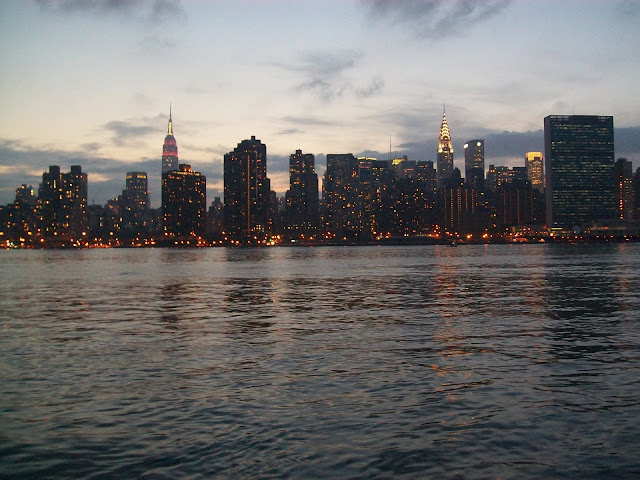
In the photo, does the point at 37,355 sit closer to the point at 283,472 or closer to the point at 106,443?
the point at 106,443

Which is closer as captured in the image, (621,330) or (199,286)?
(621,330)

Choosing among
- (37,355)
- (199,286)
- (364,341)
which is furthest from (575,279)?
(37,355)

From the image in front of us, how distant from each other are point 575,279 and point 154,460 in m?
73.0

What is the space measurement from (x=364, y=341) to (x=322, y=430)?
48.0 feet

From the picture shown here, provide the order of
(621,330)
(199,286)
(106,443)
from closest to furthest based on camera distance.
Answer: (106,443) < (621,330) < (199,286)

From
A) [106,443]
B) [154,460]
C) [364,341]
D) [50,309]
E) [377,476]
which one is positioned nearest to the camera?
[377,476]

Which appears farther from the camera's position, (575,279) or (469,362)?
(575,279)

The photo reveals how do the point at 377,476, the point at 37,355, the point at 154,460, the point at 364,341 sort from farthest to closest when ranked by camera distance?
the point at 364,341 < the point at 37,355 < the point at 154,460 < the point at 377,476

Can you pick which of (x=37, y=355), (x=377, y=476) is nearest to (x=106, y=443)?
(x=377, y=476)

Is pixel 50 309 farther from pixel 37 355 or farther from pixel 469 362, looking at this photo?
pixel 469 362

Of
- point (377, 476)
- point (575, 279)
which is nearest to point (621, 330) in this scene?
point (377, 476)

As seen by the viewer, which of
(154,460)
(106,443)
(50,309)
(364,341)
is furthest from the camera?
(50,309)

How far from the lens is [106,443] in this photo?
1539 cm

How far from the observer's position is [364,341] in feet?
100
